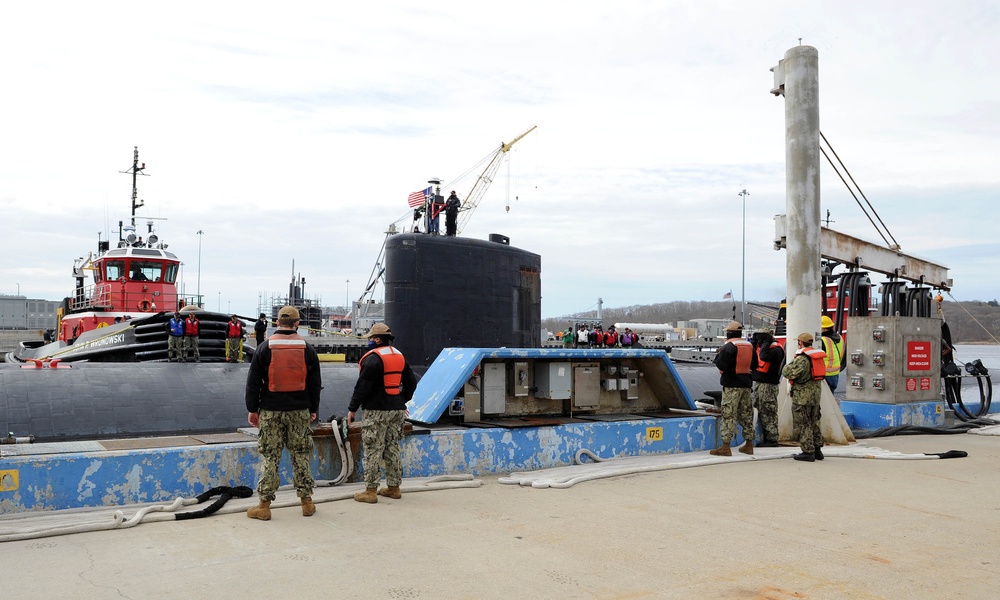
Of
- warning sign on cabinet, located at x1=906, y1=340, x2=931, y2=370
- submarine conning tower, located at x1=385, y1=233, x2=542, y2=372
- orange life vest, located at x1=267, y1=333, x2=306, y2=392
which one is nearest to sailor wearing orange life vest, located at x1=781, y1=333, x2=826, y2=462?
warning sign on cabinet, located at x1=906, y1=340, x2=931, y2=370

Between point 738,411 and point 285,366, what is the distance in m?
6.35

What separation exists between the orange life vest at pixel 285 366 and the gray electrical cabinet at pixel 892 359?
34.9 ft

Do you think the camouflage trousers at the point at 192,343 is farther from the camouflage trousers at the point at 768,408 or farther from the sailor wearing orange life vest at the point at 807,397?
the sailor wearing orange life vest at the point at 807,397

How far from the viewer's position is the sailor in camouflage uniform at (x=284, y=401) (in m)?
7.07

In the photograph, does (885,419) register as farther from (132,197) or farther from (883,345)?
(132,197)

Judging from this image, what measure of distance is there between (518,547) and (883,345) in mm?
10368

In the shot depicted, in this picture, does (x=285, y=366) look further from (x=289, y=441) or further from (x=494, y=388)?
(x=494, y=388)

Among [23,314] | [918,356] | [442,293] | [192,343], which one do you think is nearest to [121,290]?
[192,343]

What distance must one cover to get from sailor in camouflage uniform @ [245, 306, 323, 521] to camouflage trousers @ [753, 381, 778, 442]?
7.16 metres

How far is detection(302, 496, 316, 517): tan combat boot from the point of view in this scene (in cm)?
698

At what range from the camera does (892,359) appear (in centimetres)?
1383

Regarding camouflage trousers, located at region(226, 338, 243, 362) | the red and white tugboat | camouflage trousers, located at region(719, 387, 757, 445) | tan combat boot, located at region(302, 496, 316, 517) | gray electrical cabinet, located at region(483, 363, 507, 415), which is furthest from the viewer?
the red and white tugboat

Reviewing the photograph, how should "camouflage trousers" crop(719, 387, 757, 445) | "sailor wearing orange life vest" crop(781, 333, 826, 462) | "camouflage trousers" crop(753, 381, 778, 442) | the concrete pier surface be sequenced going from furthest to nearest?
"camouflage trousers" crop(753, 381, 778, 442) → "camouflage trousers" crop(719, 387, 757, 445) → "sailor wearing orange life vest" crop(781, 333, 826, 462) → the concrete pier surface

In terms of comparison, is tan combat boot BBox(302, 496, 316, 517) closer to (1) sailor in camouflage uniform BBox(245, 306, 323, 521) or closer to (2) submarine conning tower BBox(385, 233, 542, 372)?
(1) sailor in camouflage uniform BBox(245, 306, 323, 521)
